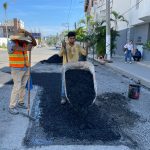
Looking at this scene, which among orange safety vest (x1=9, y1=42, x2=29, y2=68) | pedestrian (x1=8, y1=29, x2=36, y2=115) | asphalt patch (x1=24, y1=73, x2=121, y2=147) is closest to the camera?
asphalt patch (x1=24, y1=73, x2=121, y2=147)

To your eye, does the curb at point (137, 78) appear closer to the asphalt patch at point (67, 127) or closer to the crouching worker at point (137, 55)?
the asphalt patch at point (67, 127)

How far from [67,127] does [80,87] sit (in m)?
1.33

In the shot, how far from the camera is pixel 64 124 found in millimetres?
5578

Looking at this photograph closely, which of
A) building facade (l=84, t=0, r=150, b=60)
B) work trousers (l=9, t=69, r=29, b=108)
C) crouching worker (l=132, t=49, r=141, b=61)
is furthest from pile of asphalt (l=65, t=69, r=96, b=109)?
crouching worker (l=132, t=49, r=141, b=61)

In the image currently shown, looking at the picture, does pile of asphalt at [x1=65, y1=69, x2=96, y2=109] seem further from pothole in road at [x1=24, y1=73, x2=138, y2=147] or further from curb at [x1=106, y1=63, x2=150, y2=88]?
curb at [x1=106, y1=63, x2=150, y2=88]

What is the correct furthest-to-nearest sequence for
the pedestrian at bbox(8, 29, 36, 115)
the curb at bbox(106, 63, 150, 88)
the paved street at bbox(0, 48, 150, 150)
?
the curb at bbox(106, 63, 150, 88), the pedestrian at bbox(8, 29, 36, 115), the paved street at bbox(0, 48, 150, 150)

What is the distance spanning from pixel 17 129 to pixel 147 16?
1611 cm

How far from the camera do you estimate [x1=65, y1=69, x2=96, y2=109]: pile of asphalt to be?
6.11 metres

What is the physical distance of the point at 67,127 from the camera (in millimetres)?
5410

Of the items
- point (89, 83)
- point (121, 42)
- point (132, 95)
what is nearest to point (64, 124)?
point (89, 83)

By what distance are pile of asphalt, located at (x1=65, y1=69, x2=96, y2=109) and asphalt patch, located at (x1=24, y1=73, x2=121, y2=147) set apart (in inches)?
10.1

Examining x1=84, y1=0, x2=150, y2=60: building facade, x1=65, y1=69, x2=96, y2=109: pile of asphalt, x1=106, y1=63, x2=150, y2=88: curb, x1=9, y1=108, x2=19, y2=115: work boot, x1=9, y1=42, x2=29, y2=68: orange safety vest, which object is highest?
x1=84, y1=0, x2=150, y2=60: building facade

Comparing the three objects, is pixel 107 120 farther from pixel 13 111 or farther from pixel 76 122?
pixel 13 111

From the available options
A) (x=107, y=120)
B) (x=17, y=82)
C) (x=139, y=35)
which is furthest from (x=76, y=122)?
(x=139, y=35)
